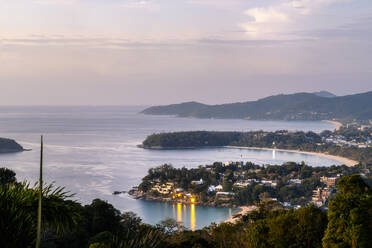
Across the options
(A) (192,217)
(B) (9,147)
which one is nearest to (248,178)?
(A) (192,217)

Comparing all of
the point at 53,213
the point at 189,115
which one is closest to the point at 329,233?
the point at 53,213

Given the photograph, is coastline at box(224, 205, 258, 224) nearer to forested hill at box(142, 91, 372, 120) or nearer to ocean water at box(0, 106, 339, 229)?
ocean water at box(0, 106, 339, 229)

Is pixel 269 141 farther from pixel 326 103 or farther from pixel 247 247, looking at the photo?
pixel 326 103

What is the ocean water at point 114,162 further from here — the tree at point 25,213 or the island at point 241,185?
the tree at point 25,213

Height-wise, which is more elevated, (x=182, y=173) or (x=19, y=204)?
(x=19, y=204)

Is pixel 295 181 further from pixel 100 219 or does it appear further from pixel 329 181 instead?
pixel 100 219
